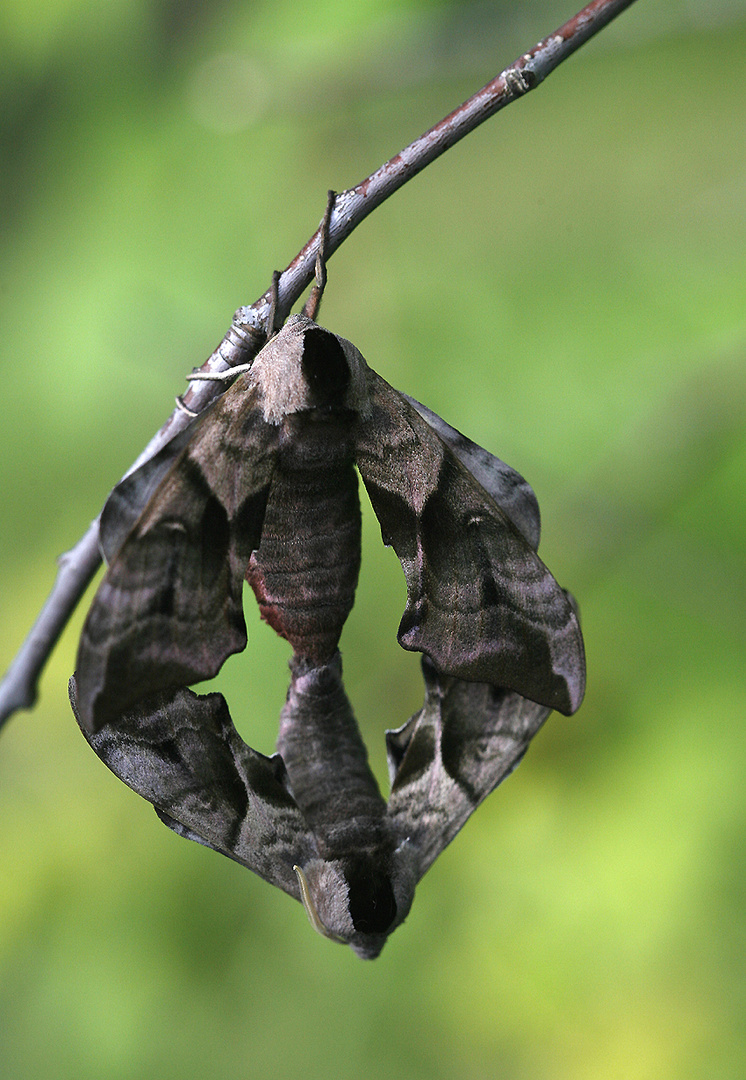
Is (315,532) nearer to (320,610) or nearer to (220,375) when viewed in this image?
(320,610)

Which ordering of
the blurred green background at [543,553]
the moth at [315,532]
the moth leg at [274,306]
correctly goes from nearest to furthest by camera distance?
the moth at [315,532] < the moth leg at [274,306] < the blurred green background at [543,553]

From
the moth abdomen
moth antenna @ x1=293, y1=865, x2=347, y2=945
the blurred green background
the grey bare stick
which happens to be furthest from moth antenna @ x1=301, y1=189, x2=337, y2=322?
the blurred green background

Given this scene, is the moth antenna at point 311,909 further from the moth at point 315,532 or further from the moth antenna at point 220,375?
the moth antenna at point 220,375

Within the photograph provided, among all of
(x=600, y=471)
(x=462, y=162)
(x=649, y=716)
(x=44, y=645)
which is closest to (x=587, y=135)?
(x=462, y=162)

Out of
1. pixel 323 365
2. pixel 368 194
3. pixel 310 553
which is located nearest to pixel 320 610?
pixel 310 553

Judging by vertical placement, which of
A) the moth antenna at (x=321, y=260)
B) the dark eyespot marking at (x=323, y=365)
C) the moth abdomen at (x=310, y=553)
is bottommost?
the moth abdomen at (x=310, y=553)

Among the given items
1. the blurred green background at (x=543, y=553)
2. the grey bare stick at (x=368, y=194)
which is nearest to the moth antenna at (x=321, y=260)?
the grey bare stick at (x=368, y=194)
